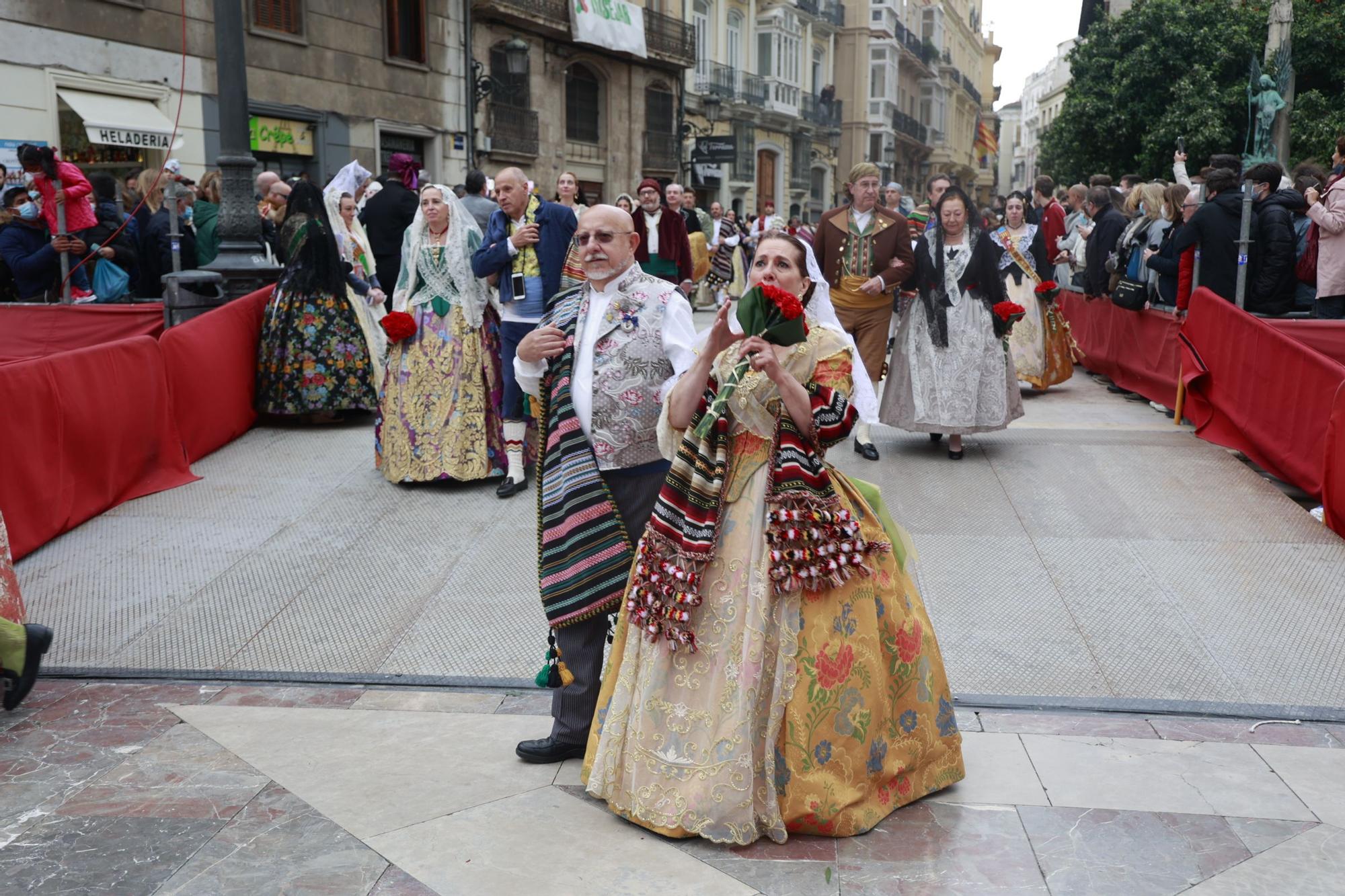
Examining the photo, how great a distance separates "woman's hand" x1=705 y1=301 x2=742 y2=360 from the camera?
3.32 m

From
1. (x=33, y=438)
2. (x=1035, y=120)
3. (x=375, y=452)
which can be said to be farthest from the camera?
(x=1035, y=120)

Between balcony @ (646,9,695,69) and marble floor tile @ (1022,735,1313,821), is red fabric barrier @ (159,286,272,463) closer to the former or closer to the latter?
marble floor tile @ (1022,735,1313,821)

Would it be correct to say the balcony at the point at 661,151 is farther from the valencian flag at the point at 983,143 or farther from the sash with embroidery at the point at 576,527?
the valencian flag at the point at 983,143

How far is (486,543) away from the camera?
20.9 feet

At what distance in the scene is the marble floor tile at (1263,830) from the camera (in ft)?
10.9

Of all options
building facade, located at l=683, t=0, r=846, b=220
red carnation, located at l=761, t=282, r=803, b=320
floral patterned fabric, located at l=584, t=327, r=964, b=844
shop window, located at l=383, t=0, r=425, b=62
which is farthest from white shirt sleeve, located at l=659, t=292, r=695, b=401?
building facade, located at l=683, t=0, r=846, b=220

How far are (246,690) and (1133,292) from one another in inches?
329

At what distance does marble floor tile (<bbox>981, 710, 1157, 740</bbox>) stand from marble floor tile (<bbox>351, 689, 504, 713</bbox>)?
175 centimetres

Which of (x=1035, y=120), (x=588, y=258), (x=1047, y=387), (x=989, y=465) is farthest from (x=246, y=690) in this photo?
(x=1035, y=120)

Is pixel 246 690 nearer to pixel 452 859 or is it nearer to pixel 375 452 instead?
pixel 452 859

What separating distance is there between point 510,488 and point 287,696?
2.86 metres

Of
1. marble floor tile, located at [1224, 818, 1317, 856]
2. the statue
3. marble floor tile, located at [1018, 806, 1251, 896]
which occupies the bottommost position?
marble floor tile, located at [1018, 806, 1251, 896]

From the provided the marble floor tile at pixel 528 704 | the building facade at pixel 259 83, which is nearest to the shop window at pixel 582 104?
the building facade at pixel 259 83

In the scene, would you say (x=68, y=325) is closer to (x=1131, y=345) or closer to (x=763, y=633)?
(x=763, y=633)
